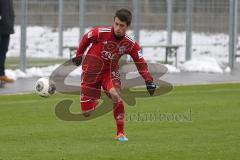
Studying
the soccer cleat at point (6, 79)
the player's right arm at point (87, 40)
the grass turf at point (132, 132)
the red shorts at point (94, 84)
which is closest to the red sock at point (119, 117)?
the grass turf at point (132, 132)

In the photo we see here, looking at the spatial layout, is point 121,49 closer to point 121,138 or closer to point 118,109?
point 118,109

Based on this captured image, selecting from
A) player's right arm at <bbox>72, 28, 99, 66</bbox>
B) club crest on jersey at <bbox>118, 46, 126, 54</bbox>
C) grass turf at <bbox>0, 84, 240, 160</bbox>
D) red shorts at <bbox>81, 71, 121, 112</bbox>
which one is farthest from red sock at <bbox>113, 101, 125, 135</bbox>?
player's right arm at <bbox>72, 28, 99, 66</bbox>

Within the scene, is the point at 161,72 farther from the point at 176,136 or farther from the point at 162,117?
the point at 176,136

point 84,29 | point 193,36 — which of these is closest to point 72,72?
point 84,29

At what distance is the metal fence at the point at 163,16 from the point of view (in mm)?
24906

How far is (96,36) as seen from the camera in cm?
1166

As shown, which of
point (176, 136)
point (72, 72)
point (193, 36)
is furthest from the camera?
point (193, 36)

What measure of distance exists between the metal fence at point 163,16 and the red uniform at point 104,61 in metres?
12.2

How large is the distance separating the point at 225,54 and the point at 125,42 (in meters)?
16.8

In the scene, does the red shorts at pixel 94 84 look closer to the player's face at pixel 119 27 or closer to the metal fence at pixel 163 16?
the player's face at pixel 119 27

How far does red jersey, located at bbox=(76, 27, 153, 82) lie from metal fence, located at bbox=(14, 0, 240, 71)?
12291 millimetres

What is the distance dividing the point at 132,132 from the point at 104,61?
1.20m

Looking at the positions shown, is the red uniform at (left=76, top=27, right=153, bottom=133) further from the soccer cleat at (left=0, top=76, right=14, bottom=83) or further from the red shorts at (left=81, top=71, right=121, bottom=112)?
the soccer cleat at (left=0, top=76, right=14, bottom=83)

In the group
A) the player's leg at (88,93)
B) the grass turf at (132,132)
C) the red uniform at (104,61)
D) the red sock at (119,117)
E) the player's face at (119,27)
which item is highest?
the player's face at (119,27)
